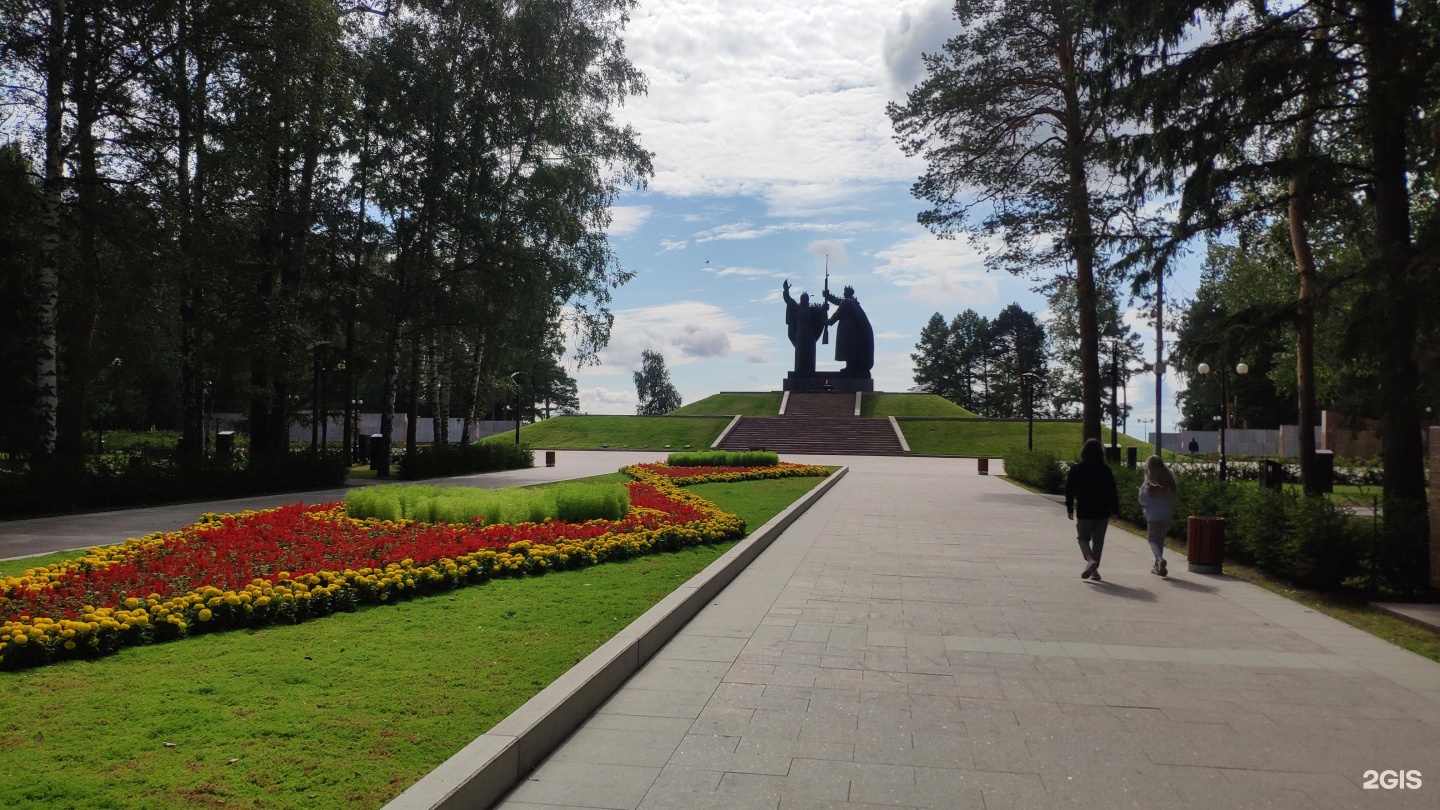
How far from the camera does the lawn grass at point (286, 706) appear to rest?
332 centimetres

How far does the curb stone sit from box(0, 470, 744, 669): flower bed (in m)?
2.15

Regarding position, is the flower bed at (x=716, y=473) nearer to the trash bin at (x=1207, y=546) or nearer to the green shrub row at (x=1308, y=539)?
the green shrub row at (x=1308, y=539)

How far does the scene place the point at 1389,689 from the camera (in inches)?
211

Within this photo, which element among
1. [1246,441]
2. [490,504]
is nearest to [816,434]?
[1246,441]

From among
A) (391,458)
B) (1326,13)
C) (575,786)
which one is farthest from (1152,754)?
(391,458)

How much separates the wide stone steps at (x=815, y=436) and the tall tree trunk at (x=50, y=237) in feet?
109

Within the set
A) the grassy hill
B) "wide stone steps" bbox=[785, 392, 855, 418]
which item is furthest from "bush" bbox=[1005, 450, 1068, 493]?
"wide stone steps" bbox=[785, 392, 855, 418]

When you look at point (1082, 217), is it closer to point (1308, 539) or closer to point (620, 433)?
point (1308, 539)

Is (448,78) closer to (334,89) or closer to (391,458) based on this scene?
(334,89)

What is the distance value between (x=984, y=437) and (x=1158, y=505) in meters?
39.5

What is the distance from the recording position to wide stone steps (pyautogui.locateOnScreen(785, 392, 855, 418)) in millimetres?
55688

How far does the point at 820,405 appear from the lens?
189 feet

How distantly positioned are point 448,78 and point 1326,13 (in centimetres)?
1858

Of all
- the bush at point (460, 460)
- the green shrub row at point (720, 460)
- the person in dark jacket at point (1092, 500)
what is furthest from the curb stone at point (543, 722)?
the green shrub row at point (720, 460)
